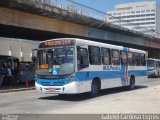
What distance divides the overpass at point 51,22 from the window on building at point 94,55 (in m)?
7.99

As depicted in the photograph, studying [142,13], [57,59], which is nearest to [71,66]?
[57,59]

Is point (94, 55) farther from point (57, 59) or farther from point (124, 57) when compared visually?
point (124, 57)

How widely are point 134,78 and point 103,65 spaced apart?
6.07 meters

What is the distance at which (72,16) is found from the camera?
107ft

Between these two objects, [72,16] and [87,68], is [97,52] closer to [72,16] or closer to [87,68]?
[87,68]

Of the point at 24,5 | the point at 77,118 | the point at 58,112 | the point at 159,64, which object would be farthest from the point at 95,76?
the point at 159,64

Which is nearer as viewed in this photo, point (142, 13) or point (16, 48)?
point (16, 48)

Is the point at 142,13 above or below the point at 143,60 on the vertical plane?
above

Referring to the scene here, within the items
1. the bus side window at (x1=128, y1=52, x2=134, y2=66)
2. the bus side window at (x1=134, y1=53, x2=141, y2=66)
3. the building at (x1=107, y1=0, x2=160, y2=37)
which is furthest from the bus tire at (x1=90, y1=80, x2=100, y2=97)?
the building at (x1=107, y1=0, x2=160, y2=37)

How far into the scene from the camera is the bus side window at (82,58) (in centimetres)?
1750

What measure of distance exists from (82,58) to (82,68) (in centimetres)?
47

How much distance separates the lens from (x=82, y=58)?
17797 millimetres

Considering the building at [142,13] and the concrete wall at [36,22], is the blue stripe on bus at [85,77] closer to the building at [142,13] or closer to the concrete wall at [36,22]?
the concrete wall at [36,22]

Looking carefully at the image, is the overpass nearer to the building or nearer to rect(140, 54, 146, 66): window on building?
rect(140, 54, 146, 66): window on building
